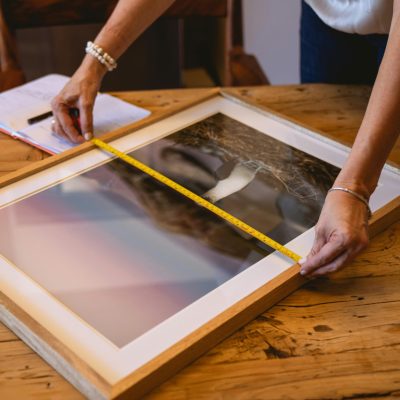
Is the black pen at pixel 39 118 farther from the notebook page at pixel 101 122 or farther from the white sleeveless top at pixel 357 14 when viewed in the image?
the white sleeveless top at pixel 357 14

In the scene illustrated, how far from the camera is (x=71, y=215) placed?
1057mm

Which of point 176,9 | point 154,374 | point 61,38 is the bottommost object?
point 61,38

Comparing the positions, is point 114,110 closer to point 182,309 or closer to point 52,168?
point 52,168

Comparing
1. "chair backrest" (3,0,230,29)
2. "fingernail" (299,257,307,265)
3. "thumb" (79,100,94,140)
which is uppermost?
"chair backrest" (3,0,230,29)

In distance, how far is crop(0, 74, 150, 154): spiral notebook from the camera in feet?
4.34

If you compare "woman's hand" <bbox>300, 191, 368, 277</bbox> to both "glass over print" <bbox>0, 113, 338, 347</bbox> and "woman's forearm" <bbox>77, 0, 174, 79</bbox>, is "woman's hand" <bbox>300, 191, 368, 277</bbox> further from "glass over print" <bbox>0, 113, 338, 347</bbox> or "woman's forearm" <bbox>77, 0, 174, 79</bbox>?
"woman's forearm" <bbox>77, 0, 174, 79</bbox>

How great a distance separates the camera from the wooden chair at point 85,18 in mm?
1692

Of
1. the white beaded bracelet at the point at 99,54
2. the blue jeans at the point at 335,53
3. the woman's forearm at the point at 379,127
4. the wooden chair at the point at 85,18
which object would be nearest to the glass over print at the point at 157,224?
the woman's forearm at the point at 379,127

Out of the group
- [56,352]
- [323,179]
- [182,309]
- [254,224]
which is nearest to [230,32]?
[323,179]

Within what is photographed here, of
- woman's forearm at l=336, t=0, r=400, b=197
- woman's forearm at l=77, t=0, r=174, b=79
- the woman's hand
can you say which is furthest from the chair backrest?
the woman's hand

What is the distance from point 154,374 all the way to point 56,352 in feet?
0.43

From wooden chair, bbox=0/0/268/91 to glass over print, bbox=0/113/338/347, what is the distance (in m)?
0.55

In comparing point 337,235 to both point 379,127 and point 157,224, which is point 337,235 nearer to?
point 379,127

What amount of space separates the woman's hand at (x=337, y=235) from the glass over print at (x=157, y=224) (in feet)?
0.26
